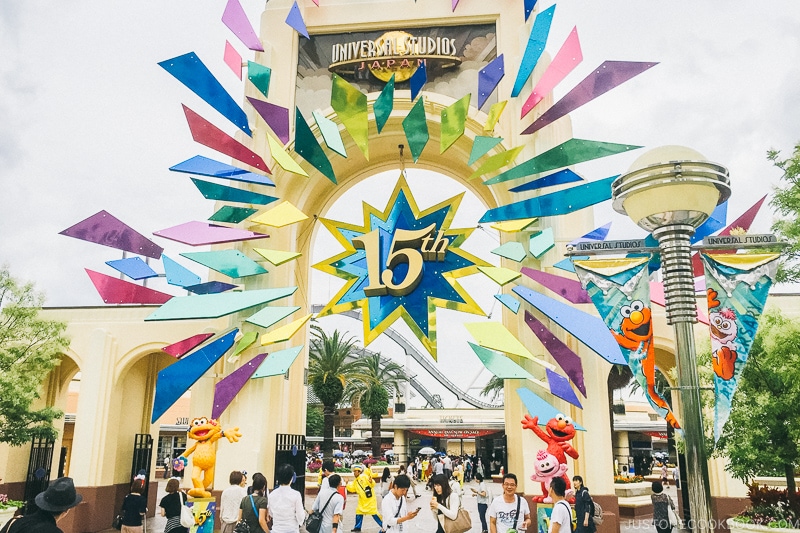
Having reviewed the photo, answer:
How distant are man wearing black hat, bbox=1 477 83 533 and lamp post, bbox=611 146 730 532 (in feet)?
16.2

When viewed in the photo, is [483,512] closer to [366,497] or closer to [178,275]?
[366,497]

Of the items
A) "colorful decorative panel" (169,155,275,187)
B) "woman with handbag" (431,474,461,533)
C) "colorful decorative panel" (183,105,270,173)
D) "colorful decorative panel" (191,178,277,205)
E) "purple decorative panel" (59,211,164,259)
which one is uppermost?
"colorful decorative panel" (183,105,270,173)

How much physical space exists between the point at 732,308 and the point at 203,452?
31.7 ft

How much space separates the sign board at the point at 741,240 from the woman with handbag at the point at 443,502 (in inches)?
150

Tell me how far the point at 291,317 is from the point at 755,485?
11.1 metres

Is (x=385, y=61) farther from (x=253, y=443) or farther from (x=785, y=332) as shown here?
(x=785, y=332)

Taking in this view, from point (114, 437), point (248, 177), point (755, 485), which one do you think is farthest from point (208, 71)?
point (755, 485)

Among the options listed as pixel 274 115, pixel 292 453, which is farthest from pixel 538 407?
pixel 274 115

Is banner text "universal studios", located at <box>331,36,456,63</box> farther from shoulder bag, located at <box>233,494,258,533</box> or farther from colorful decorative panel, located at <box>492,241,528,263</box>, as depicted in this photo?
shoulder bag, located at <box>233,494,258,533</box>

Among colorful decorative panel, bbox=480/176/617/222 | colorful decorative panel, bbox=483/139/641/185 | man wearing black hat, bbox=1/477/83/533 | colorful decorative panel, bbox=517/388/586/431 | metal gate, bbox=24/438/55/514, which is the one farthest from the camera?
metal gate, bbox=24/438/55/514

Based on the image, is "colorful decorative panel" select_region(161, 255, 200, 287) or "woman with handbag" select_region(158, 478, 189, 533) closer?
"woman with handbag" select_region(158, 478, 189, 533)

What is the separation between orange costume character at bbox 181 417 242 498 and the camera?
11898mm

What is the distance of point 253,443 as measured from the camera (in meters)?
14.6

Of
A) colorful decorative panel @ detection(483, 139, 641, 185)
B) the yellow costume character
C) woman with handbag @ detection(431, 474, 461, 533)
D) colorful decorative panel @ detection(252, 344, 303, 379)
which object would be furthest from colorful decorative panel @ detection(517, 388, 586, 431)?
woman with handbag @ detection(431, 474, 461, 533)
